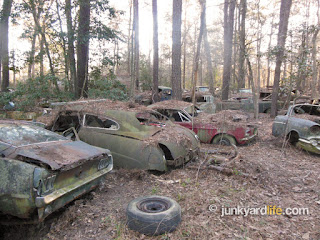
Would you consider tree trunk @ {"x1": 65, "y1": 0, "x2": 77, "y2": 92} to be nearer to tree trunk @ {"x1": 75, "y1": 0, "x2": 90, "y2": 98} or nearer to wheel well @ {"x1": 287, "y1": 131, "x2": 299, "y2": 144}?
tree trunk @ {"x1": 75, "y1": 0, "x2": 90, "y2": 98}

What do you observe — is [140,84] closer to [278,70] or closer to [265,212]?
[278,70]

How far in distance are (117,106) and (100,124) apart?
0.62m

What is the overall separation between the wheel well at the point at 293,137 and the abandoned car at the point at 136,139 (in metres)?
3.49

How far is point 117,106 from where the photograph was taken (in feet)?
19.8

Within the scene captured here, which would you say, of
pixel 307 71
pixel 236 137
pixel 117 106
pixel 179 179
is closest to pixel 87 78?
pixel 117 106

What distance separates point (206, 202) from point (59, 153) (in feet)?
8.13

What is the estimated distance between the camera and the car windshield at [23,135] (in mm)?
3550

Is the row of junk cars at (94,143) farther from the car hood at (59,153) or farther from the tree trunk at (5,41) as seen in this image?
the tree trunk at (5,41)

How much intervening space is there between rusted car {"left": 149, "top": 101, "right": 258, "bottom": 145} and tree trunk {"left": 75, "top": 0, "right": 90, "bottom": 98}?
229 inches

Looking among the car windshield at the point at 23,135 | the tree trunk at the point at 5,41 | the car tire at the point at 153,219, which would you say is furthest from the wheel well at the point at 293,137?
the tree trunk at the point at 5,41

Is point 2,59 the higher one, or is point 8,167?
point 2,59

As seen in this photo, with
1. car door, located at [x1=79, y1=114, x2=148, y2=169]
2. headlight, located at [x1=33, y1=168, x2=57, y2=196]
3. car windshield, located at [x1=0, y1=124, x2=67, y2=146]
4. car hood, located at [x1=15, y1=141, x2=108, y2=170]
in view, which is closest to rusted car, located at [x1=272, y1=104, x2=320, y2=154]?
car door, located at [x1=79, y1=114, x2=148, y2=169]

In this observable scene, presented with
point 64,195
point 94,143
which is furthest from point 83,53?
point 64,195

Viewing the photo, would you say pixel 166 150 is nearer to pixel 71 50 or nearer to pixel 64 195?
pixel 64 195
